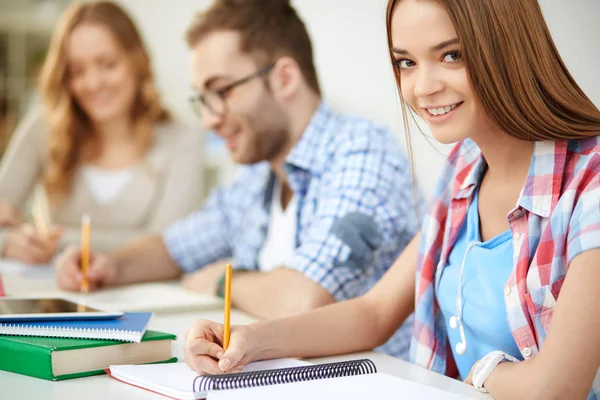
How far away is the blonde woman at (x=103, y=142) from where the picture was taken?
2711mm

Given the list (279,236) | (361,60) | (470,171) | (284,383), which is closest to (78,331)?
(284,383)

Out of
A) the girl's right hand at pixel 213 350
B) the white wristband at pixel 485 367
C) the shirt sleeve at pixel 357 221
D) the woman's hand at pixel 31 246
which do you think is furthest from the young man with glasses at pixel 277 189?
the white wristband at pixel 485 367

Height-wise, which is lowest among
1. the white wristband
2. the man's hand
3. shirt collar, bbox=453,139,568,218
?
the man's hand

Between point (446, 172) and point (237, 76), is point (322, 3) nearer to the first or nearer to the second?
point (237, 76)

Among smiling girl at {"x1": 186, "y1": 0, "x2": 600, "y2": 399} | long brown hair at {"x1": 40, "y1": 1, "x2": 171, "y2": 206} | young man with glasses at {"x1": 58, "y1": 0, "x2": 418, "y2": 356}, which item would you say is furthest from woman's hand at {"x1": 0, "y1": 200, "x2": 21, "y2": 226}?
smiling girl at {"x1": 186, "y1": 0, "x2": 600, "y2": 399}

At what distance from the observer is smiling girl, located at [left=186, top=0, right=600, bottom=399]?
35.0 inches

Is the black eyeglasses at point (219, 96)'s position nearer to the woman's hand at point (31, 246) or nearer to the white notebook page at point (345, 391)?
the woman's hand at point (31, 246)

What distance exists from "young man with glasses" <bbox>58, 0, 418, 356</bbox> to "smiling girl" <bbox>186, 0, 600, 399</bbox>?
14.8 inches

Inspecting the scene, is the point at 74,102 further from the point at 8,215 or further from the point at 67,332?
the point at 67,332

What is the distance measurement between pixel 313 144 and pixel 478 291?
800mm

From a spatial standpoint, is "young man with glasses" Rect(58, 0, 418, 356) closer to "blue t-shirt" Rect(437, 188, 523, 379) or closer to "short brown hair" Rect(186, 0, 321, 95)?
"short brown hair" Rect(186, 0, 321, 95)

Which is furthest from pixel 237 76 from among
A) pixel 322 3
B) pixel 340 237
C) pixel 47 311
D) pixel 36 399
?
pixel 36 399

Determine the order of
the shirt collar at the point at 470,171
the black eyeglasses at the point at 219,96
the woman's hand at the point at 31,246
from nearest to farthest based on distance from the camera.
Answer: the shirt collar at the point at 470,171
the black eyeglasses at the point at 219,96
the woman's hand at the point at 31,246

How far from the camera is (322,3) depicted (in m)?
2.52
